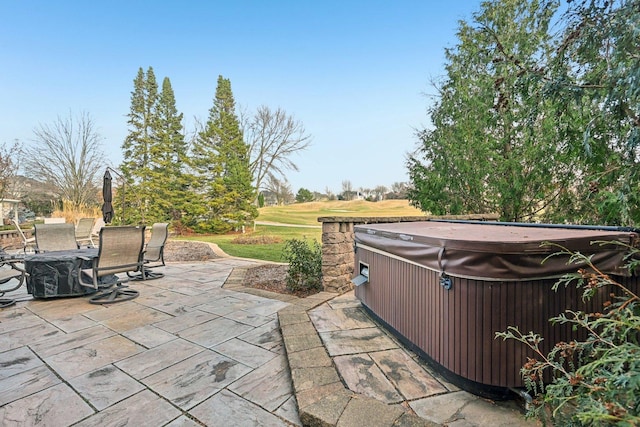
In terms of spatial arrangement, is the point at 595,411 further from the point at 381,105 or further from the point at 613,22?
the point at 381,105

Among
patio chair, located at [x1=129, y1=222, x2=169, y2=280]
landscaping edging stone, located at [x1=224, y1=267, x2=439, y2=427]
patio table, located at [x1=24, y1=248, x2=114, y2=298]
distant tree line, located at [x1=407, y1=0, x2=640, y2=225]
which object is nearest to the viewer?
landscaping edging stone, located at [x1=224, y1=267, x2=439, y2=427]

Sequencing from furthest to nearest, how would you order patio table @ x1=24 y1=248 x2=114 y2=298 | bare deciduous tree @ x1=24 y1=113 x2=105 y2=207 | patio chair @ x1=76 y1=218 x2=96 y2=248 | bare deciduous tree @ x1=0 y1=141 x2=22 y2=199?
bare deciduous tree @ x1=24 y1=113 x2=105 y2=207, bare deciduous tree @ x1=0 y1=141 x2=22 y2=199, patio chair @ x1=76 y1=218 x2=96 y2=248, patio table @ x1=24 y1=248 x2=114 y2=298

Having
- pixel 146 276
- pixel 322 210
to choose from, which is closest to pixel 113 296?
pixel 146 276

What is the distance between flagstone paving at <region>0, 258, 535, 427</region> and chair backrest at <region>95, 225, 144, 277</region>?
0.58 metres

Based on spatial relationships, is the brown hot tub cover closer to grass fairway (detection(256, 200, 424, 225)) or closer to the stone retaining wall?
the stone retaining wall

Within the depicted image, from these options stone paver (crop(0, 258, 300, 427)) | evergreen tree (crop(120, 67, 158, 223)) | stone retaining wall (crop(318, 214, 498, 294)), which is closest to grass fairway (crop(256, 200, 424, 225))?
evergreen tree (crop(120, 67, 158, 223))

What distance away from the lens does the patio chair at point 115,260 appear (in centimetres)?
389

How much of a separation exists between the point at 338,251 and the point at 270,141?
1900cm

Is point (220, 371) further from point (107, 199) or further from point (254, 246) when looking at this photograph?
point (254, 246)

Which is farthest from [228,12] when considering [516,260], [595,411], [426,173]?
[595,411]

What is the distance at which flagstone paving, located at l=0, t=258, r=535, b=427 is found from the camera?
5.68 ft

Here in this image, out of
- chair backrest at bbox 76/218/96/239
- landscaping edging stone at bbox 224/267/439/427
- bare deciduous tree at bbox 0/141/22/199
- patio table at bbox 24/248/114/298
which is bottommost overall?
landscaping edging stone at bbox 224/267/439/427

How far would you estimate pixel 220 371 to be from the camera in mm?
2301

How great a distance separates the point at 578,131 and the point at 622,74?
91.9 inches
